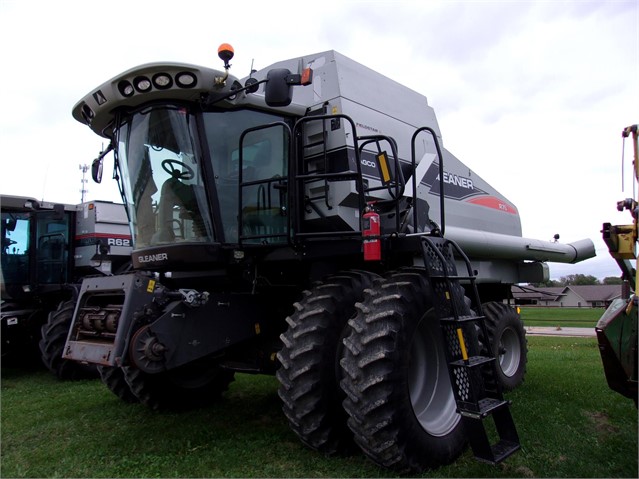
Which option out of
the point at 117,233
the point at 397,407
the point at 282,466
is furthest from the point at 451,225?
the point at 117,233

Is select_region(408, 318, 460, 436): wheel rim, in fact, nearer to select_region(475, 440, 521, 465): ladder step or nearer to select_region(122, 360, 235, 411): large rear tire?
select_region(475, 440, 521, 465): ladder step

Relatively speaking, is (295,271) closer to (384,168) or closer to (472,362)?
(384,168)

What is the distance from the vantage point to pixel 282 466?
13.1 feet

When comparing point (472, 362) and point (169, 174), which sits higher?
point (169, 174)

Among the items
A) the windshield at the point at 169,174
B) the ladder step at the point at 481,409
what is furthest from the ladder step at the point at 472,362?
the windshield at the point at 169,174

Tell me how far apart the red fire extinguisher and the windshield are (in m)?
1.42

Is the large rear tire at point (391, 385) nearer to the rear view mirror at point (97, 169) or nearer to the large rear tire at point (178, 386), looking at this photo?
the large rear tire at point (178, 386)

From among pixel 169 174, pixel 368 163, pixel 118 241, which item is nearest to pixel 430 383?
pixel 368 163

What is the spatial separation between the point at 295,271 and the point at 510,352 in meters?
4.03

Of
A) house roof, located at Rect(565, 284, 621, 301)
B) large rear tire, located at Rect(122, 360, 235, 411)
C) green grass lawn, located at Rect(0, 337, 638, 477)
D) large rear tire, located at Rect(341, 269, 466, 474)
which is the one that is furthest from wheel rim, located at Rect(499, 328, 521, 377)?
house roof, located at Rect(565, 284, 621, 301)

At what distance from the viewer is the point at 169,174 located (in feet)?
14.9

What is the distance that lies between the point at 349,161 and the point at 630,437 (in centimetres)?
366

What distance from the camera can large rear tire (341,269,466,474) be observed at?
3.66 meters

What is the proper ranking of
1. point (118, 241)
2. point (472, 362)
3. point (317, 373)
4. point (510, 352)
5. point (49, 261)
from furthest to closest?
point (118, 241) < point (49, 261) < point (510, 352) < point (317, 373) < point (472, 362)
